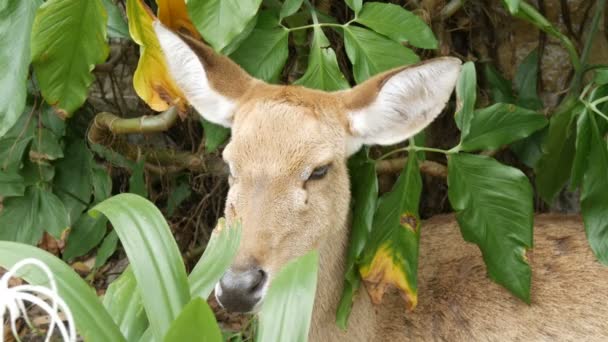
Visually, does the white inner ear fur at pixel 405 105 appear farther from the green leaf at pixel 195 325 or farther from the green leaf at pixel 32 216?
the green leaf at pixel 32 216

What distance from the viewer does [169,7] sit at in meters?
3.00

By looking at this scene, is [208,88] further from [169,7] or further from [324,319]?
[324,319]

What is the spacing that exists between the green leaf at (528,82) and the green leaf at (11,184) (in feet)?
8.31

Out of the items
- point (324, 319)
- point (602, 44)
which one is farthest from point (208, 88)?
point (602, 44)

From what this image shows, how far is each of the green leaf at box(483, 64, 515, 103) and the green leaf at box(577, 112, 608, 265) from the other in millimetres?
992

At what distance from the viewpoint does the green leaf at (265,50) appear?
10.0 feet

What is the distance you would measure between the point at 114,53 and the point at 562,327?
2.75m

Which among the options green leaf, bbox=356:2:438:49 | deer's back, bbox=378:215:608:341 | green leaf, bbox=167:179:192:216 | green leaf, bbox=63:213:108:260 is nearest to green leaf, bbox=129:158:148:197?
green leaf, bbox=63:213:108:260

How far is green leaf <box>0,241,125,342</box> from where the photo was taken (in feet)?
5.79

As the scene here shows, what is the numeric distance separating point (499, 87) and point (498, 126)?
1.14 meters

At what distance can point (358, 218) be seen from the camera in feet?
9.64

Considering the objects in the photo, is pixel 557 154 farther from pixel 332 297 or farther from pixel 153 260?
pixel 153 260

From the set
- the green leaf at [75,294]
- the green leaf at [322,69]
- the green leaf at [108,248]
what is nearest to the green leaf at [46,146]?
the green leaf at [108,248]

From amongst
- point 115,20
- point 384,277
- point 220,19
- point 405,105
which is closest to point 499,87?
point 405,105
